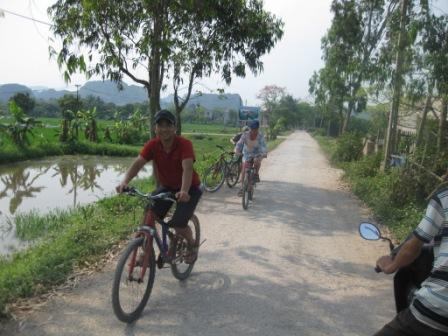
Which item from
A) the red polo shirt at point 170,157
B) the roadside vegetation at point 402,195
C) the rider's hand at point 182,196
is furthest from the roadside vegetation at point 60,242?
the roadside vegetation at point 402,195

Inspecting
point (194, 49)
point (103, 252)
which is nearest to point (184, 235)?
point (103, 252)

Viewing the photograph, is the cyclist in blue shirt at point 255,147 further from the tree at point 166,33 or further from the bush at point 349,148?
the bush at point 349,148

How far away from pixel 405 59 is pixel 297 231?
19.1 ft

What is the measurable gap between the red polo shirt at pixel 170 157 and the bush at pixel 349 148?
15002 millimetres

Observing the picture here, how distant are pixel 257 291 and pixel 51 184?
1074 cm

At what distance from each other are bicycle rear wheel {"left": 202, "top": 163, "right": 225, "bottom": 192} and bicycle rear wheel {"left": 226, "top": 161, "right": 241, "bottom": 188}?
0.21 m

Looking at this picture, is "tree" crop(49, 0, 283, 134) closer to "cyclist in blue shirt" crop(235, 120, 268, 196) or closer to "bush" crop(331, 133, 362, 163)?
"cyclist in blue shirt" crop(235, 120, 268, 196)

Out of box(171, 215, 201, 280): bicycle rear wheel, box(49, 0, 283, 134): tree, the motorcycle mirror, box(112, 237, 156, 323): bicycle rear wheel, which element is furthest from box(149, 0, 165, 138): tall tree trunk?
the motorcycle mirror

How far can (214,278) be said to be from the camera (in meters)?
5.18

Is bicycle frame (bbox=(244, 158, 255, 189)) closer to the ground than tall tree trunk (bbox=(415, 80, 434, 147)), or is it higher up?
closer to the ground

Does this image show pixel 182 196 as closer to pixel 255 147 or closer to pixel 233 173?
pixel 255 147

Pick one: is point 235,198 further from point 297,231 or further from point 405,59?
point 405,59

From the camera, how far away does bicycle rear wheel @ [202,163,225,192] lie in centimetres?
1085

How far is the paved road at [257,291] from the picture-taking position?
399 cm
